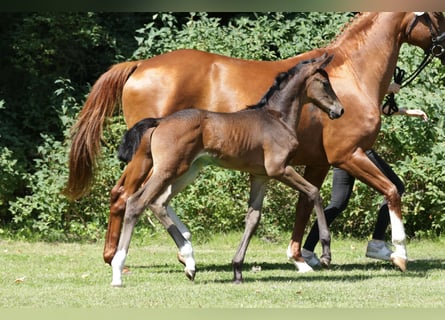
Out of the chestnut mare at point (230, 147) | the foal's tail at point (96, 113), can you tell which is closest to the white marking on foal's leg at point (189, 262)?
the chestnut mare at point (230, 147)

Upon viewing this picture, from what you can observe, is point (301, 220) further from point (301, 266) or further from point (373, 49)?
point (373, 49)

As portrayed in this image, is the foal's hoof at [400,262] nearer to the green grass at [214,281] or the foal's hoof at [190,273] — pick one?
the green grass at [214,281]

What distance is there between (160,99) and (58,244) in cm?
391

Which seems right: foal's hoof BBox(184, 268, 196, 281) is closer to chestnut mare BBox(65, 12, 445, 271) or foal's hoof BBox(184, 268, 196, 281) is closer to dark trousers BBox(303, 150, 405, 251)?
chestnut mare BBox(65, 12, 445, 271)

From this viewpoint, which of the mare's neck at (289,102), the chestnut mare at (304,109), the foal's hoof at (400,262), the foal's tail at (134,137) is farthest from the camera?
the chestnut mare at (304,109)

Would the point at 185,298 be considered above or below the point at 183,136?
below

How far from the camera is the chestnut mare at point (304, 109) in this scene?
23.6 feet

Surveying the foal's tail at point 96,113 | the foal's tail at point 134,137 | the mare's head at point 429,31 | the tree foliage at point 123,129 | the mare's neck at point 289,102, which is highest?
the mare's head at point 429,31

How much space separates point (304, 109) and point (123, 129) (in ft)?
14.2

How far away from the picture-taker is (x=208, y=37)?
1132 cm

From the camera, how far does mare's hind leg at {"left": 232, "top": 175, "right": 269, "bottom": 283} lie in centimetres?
618

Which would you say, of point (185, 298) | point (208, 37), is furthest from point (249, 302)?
point (208, 37)

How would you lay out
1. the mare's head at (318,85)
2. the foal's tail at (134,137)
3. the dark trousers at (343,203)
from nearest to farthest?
the foal's tail at (134,137) → the mare's head at (318,85) → the dark trousers at (343,203)

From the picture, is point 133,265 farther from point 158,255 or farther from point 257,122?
point 257,122
